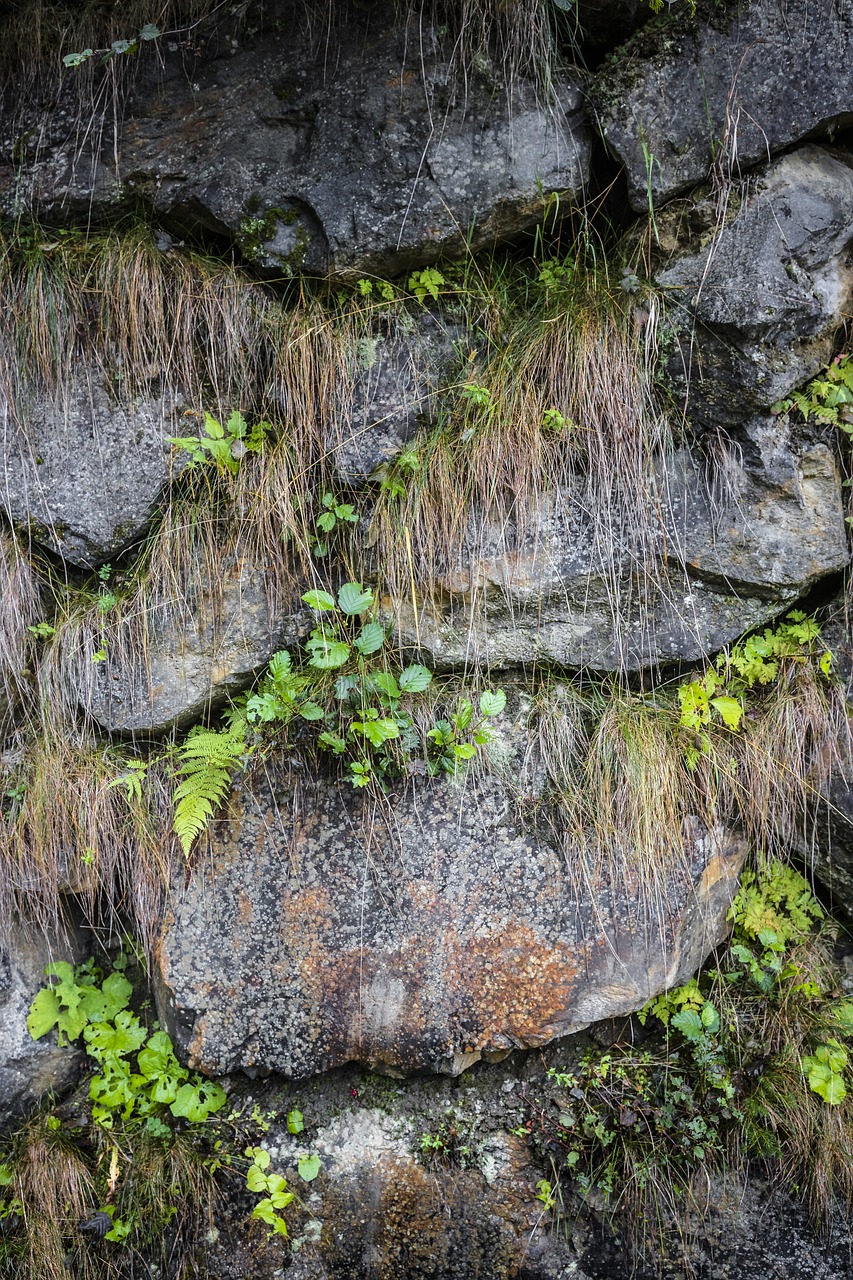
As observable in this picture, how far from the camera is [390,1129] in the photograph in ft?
8.14

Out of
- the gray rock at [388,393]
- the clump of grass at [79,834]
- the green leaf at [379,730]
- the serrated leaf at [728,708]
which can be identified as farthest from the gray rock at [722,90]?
the clump of grass at [79,834]

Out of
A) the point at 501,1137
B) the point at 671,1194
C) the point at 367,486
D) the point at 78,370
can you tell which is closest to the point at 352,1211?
the point at 501,1137

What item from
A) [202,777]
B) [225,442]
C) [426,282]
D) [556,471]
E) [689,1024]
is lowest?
[689,1024]

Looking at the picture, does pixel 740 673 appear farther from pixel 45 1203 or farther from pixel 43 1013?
pixel 45 1203

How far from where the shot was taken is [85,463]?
105 inches

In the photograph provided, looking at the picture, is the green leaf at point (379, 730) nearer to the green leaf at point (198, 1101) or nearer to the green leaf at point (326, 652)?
the green leaf at point (326, 652)

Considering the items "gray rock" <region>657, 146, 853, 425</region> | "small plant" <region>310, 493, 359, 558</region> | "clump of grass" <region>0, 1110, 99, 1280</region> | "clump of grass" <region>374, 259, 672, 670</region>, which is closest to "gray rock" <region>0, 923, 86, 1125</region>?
"clump of grass" <region>0, 1110, 99, 1280</region>

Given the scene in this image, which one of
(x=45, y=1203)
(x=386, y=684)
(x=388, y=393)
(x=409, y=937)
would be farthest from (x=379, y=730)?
(x=45, y=1203)

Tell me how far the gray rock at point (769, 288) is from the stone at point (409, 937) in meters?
1.46

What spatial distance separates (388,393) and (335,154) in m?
0.79

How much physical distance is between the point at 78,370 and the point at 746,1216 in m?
3.48

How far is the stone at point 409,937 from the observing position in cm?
246

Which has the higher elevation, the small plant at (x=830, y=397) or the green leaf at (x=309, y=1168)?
the small plant at (x=830, y=397)

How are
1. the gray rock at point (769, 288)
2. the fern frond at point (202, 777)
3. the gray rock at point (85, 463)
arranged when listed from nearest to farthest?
the fern frond at point (202, 777), the gray rock at point (769, 288), the gray rock at point (85, 463)
